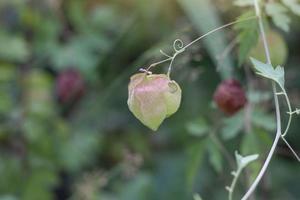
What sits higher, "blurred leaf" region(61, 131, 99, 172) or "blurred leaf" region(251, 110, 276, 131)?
"blurred leaf" region(61, 131, 99, 172)

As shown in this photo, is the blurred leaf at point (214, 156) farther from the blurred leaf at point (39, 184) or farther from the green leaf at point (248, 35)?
the blurred leaf at point (39, 184)

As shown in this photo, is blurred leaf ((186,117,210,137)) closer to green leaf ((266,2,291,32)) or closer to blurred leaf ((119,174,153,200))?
green leaf ((266,2,291,32))

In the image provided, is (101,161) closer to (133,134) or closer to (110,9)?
(133,134)

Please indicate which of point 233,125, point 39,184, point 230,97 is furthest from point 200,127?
point 39,184

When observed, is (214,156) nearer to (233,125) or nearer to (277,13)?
(233,125)

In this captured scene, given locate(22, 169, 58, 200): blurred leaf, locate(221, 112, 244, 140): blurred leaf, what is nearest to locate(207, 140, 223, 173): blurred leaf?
locate(221, 112, 244, 140): blurred leaf
